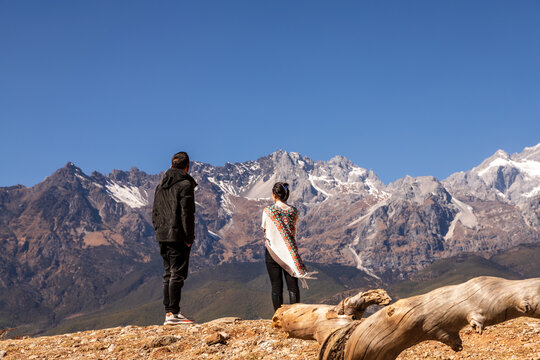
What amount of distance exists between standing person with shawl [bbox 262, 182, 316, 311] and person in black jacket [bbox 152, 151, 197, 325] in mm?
2463

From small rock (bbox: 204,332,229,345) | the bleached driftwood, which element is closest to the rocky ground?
small rock (bbox: 204,332,229,345)

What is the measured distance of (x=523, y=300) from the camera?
7.37 metres

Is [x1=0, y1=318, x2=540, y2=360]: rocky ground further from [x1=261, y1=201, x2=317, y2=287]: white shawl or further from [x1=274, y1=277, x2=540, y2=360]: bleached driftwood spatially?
[x1=274, y1=277, x2=540, y2=360]: bleached driftwood

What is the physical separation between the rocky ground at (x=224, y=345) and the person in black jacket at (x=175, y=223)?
125 centimetres

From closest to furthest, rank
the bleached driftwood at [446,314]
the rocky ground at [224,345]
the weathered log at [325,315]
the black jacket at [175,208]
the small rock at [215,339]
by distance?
the bleached driftwood at [446,314]
the weathered log at [325,315]
the rocky ground at [224,345]
the small rock at [215,339]
the black jacket at [175,208]

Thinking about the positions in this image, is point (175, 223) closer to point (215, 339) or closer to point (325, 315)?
point (215, 339)

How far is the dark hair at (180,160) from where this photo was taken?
1527cm

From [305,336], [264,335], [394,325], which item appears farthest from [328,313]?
[264,335]

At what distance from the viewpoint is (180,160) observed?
15258 mm

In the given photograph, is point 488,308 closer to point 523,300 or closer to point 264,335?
point 523,300

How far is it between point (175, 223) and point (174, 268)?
1515 mm

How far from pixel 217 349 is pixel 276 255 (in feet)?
9.76

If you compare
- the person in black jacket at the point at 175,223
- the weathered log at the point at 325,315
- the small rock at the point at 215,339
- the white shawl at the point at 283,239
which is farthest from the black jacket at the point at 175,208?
the weathered log at the point at 325,315

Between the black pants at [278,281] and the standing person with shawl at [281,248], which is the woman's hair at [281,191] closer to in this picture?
the standing person with shawl at [281,248]
